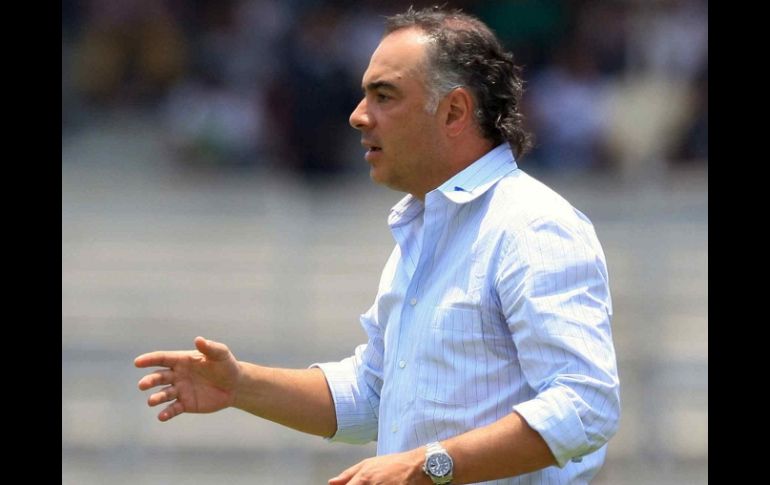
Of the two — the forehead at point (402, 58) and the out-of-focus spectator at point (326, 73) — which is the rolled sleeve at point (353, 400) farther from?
the out-of-focus spectator at point (326, 73)

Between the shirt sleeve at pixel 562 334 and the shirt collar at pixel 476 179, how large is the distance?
0.87ft

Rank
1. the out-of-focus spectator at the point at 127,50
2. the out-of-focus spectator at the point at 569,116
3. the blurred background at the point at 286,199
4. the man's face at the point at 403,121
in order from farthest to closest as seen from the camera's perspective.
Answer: the out-of-focus spectator at the point at 127,50 < the out-of-focus spectator at the point at 569,116 < the blurred background at the point at 286,199 < the man's face at the point at 403,121

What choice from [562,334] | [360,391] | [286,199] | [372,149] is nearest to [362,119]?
[372,149]

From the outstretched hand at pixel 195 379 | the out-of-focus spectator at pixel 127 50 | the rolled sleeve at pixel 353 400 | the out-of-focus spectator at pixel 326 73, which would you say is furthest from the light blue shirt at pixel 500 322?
the out-of-focus spectator at pixel 127 50

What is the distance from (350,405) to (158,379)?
573mm

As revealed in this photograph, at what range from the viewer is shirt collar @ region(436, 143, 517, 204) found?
11.4ft

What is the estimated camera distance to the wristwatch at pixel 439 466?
10.1 feet

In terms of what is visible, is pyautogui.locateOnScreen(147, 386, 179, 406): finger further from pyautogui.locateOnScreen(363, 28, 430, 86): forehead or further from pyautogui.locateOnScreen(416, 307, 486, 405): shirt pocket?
pyautogui.locateOnScreen(363, 28, 430, 86): forehead

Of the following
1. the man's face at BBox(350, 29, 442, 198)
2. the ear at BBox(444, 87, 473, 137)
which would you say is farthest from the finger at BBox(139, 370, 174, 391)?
the ear at BBox(444, 87, 473, 137)

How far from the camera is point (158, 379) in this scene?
3568 millimetres

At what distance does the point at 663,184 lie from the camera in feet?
34.0
